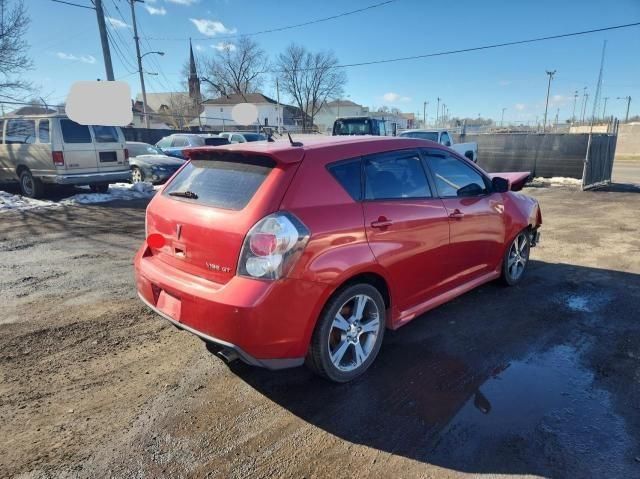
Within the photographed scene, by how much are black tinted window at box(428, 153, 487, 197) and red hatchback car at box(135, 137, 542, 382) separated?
3cm

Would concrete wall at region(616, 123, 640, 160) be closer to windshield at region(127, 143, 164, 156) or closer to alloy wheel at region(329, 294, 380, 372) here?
windshield at region(127, 143, 164, 156)

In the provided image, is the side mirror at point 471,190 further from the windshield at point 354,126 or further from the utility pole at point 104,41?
the utility pole at point 104,41

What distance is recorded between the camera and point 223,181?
3.00m

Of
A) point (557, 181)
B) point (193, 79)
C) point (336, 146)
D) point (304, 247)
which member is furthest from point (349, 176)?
point (193, 79)

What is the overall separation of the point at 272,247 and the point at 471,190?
A: 2.42 metres

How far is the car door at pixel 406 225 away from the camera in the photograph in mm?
3115

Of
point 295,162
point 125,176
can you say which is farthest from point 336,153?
point 125,176

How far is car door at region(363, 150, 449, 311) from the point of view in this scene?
10.2ft

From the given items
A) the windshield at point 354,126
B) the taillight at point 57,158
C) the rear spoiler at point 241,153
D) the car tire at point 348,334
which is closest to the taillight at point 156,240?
the rear spoiler at point 241,153

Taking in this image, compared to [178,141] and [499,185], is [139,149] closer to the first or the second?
[178,141]

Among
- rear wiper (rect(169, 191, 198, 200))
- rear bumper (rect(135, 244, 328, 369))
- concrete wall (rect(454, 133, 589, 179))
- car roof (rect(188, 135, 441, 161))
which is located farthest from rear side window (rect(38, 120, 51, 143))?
concrete wall (rect(454, 133, 589, 179))

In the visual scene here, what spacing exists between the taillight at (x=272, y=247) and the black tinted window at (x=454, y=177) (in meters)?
1.72

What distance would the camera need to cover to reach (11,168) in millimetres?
11109

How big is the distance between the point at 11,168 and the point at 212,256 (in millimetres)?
11312
